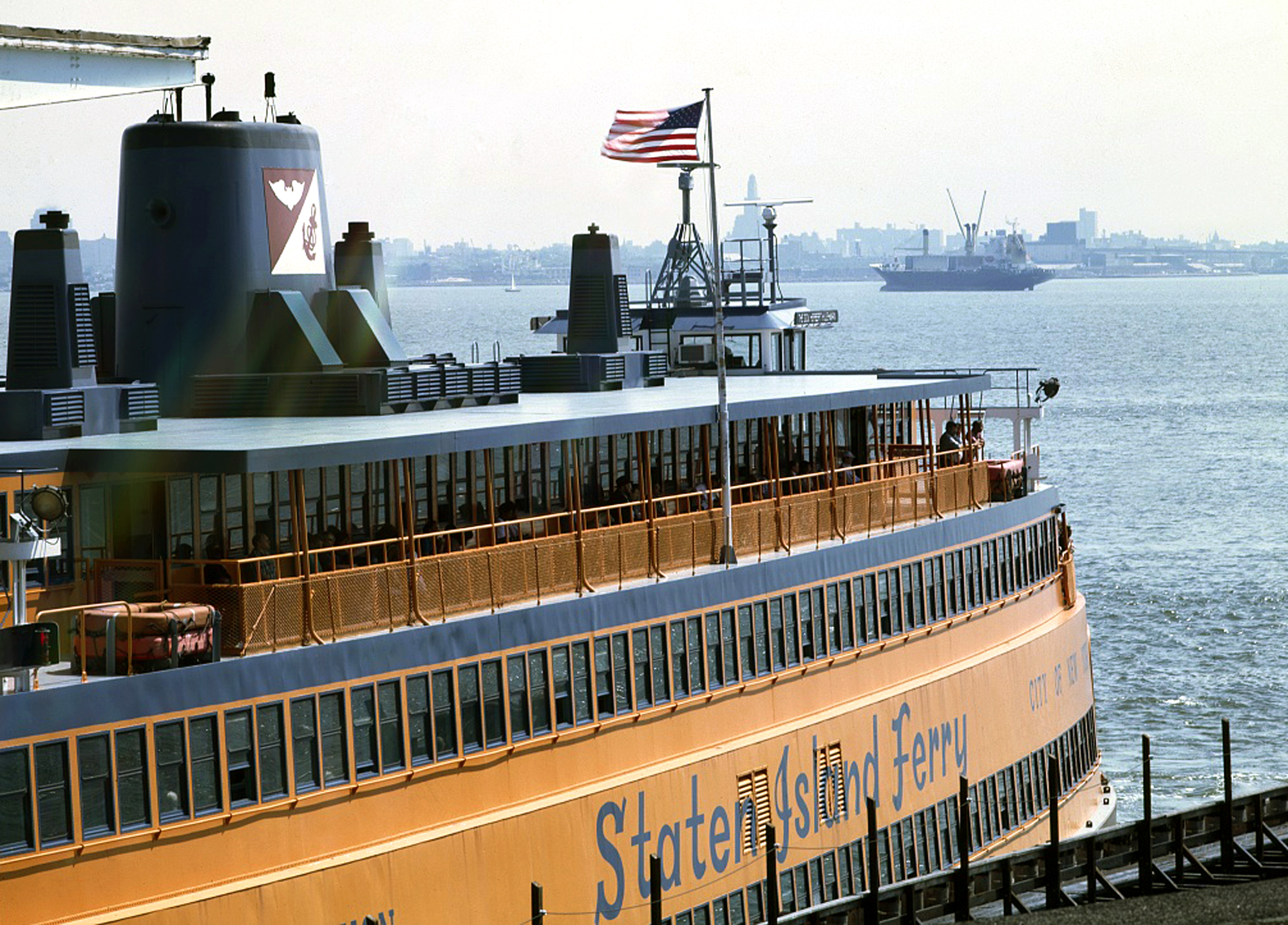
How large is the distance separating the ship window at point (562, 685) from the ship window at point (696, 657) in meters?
3.03

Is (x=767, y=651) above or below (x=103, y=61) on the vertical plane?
below

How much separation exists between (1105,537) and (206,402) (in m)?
63.1

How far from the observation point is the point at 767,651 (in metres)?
35.3

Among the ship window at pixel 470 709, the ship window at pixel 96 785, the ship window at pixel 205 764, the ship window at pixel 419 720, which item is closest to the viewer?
the ship window at pixel 96 785

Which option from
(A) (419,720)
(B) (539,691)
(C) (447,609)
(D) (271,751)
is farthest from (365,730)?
(B) (539,691)

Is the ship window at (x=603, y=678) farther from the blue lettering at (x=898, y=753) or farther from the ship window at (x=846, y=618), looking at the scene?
the blue lettering at (x=898, y=753)

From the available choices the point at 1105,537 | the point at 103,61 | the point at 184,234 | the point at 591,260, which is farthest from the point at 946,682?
the point at 1105,537

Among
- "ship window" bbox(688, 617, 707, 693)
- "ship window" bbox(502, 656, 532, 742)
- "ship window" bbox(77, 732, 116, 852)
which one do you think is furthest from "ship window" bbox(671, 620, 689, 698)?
"ship window" bbox(77, 732, 116, 852)

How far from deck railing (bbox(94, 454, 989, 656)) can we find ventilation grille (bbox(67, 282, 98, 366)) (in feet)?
13.3

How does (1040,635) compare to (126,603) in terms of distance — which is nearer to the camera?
(126,603)

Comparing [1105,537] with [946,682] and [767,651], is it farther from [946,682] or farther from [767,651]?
[767,651]

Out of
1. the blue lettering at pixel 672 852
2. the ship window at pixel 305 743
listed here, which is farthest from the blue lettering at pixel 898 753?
the ship window at pixel 305 743

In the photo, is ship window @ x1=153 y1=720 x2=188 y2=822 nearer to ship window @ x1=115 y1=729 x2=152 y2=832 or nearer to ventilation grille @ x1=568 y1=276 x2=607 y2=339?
ship window @ x1=115 y1=729 x2=152 y2=832

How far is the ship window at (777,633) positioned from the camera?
35.5 m
